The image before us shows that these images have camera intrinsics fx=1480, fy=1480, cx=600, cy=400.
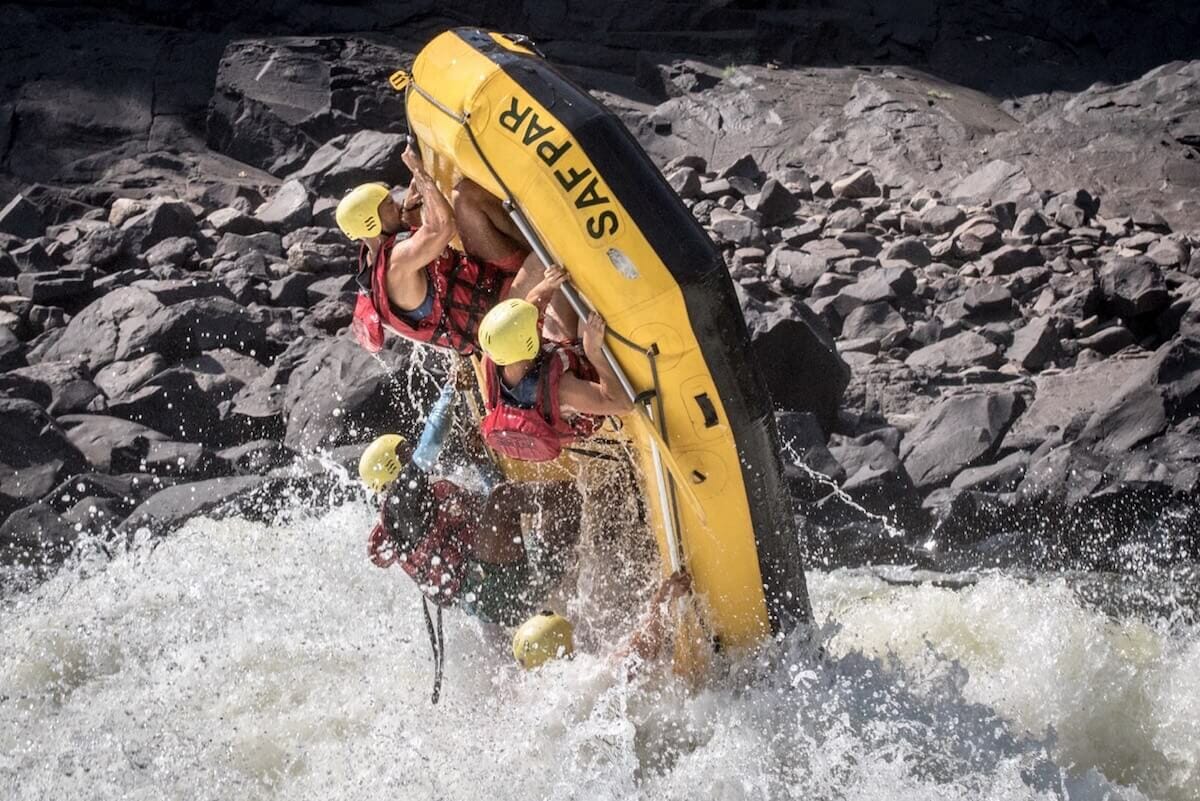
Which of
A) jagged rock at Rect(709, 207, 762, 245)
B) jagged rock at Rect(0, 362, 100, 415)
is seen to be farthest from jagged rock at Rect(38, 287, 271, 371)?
jagged rock at Rect(709, 207, 762, 245)

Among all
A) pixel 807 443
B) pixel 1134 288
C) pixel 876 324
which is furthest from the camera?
pixel 876 324

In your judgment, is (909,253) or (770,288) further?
(909,253)

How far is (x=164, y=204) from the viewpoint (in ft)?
35.3

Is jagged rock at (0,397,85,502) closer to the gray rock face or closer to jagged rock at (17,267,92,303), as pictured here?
jagged rock at (17,267,92,303)

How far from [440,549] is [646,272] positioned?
4.40 feet

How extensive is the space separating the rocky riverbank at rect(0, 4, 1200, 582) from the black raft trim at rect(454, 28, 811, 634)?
216 cm

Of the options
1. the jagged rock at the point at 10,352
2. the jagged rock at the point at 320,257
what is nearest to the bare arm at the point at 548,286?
the jagged rock at the point at 10,352

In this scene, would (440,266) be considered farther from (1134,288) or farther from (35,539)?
(1134,288)

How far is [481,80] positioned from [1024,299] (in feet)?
19.5

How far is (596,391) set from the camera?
4.68 meters

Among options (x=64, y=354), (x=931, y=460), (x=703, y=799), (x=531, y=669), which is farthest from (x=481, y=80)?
(x=64, y=354)

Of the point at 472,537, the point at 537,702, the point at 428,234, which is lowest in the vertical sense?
the point at 537,702

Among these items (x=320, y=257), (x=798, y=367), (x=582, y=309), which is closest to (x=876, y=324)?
(x=798, y=367)

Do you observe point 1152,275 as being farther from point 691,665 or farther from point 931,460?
point 691,665
